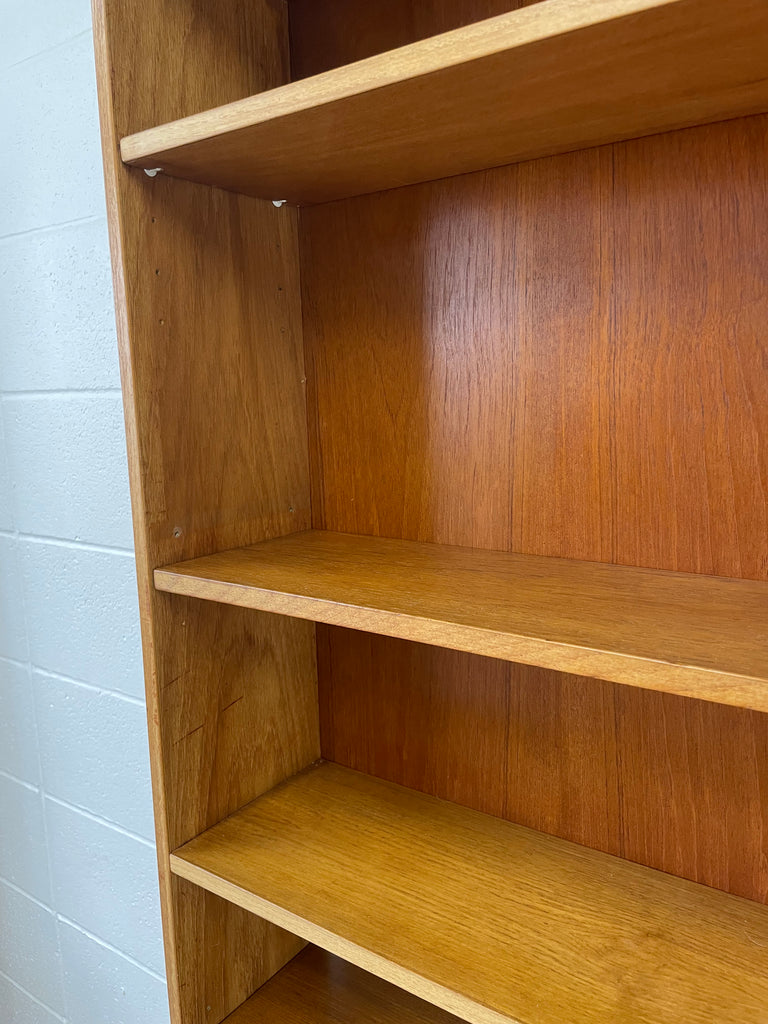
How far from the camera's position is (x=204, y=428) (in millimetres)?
826

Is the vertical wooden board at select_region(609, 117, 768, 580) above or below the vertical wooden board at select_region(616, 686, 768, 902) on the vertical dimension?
above

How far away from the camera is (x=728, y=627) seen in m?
0.56

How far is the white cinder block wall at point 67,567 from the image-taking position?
105 cm

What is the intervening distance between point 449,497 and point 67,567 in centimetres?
66

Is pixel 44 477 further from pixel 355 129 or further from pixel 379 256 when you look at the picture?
pixel 355 129

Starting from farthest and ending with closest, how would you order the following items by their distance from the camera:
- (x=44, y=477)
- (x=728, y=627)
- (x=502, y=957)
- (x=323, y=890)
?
(x=44, y=477), (x=323, y=890), (x=502, y=957), (x=728, y=627)

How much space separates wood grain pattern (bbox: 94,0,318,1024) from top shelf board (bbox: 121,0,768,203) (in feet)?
0.24

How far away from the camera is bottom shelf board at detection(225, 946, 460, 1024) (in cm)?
89

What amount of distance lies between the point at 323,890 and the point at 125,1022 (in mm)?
757

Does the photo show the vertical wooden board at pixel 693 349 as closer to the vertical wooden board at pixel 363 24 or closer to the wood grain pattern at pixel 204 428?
the vertical wooden board at pixel 363 24

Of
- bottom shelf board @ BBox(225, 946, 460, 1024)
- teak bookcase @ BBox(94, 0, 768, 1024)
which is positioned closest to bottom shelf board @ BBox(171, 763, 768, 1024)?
teak bookcase @ BBox(94, 0, 768, 1024)

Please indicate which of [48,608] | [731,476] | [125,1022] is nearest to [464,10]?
[731,476]

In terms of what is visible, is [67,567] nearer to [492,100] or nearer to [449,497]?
[449,497]

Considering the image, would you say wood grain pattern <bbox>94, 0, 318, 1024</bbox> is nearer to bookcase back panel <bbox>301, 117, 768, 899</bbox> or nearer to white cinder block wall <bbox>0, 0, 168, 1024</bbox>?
bookcase back panel <bbox>301, 117, 768, 899</bbox>
